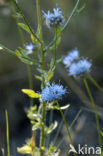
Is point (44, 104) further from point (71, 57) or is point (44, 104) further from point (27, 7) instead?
point (27, 7)

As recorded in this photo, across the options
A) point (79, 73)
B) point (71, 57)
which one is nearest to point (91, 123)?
→ point (71, 57)

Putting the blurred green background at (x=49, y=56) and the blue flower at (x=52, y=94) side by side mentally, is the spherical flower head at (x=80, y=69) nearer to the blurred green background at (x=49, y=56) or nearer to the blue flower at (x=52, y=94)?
the blue flower at (x=52, y=94)

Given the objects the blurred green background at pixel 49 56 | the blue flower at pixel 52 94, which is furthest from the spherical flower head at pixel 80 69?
the blurred green background at pixel 49 56

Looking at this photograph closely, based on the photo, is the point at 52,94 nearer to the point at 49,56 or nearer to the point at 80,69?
the point at 80,69

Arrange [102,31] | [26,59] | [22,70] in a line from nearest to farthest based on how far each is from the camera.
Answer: [26,59], [22,70], [102,31]

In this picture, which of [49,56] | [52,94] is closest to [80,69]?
[52,94]

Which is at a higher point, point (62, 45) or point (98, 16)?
point (98, 16)

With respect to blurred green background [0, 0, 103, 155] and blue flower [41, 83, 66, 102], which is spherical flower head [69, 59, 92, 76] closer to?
blue flower [41, 83, 66, 102]

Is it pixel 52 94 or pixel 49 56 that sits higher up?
pixel 49 56

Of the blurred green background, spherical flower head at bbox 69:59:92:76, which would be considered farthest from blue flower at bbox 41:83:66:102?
the blurred green background
